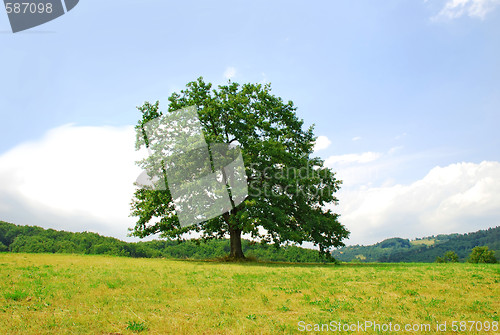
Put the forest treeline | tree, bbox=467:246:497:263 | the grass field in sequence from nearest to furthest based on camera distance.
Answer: the grass field < the forest treeline < tree, bbox=467:246:497:263

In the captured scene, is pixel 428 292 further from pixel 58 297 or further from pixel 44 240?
pixel 44 240

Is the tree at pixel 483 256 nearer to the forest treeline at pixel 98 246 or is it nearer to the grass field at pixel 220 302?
the forest treeline at pixel 98 246

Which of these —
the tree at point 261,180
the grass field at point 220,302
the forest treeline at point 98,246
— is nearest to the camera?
the grass field at point 220,302

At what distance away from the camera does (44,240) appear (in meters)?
83.7

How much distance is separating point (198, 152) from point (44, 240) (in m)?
73.7

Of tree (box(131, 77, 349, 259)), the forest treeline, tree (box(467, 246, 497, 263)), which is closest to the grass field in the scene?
tree (box(131, 77, 349, 259))

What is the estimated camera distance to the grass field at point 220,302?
398 inches

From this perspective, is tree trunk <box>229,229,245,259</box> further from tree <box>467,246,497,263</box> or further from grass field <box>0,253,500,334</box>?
tree <box>467,246,497,263</box>

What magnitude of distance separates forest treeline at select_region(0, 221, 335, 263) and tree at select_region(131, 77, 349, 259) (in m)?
37.1

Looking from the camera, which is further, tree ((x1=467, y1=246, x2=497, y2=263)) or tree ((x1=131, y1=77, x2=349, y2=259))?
tree ((x1=467, y1=246, x2=497, y2=263))

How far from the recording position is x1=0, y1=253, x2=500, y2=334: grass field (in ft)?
33.1

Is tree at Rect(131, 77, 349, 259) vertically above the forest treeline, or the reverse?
tree at Rect(131, 77, 349, 259)

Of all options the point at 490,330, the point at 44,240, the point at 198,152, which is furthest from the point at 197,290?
the point at 44,240

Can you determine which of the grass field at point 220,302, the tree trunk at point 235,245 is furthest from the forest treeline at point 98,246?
the grass field at point 220,302
